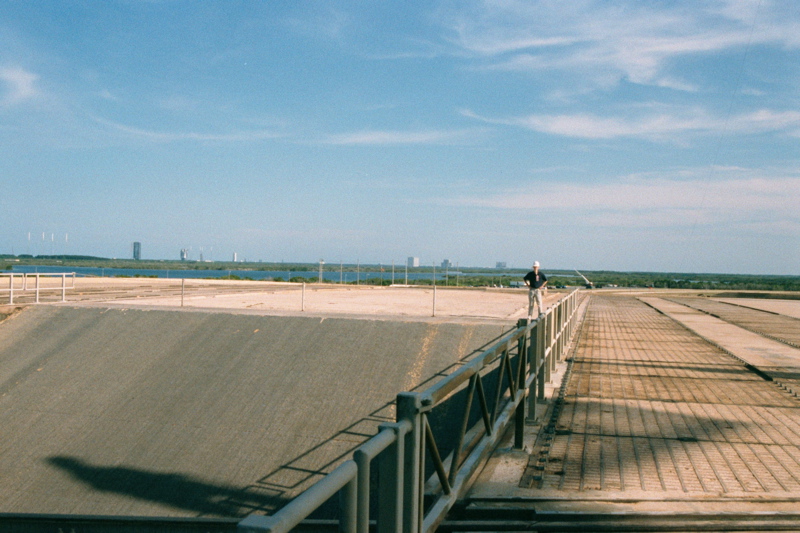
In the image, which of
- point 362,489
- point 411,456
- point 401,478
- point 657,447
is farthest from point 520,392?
point 362,489

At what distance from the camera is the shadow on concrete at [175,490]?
1273 cm

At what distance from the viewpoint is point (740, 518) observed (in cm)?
520

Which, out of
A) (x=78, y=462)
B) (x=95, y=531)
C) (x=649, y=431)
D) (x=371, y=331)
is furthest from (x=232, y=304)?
(x=649, y=431)

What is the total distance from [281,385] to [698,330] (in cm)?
1638

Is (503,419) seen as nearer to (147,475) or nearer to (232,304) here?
(147,475)

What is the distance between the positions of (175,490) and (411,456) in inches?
483

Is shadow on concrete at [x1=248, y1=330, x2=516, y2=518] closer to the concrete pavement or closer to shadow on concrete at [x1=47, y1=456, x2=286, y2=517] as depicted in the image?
shadow on concrete at [x1=47, y1=456, x2=286, y2=517]

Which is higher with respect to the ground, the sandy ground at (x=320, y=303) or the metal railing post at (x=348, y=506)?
the metal railing post at (x=348, y=506)

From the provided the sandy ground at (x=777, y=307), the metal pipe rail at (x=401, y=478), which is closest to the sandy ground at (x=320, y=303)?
the sandy ground at (x=777, y=307)

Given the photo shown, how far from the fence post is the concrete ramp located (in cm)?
1004

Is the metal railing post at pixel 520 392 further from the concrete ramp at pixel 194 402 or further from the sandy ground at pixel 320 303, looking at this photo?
the sandy ground at pixel 320 303

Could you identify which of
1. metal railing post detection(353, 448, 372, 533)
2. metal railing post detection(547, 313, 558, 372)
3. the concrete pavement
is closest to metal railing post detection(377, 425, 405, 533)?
metal railing post detection(353, 448, 372, 533)

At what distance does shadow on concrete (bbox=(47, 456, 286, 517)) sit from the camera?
1273cm

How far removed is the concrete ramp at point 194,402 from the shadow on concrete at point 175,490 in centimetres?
3
